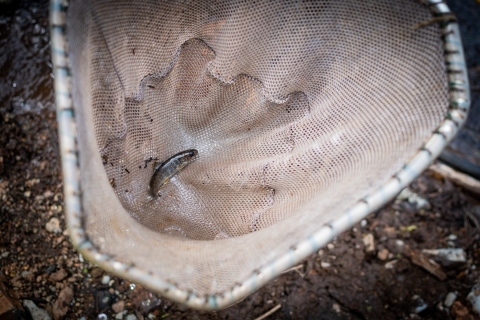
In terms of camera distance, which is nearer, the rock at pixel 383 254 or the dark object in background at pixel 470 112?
the rock at pixel 383 254

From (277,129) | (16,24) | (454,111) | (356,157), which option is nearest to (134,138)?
(277,129)

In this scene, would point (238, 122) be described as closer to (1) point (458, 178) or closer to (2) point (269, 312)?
(2) point (269, 312)

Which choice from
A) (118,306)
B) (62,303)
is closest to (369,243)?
(118,306)

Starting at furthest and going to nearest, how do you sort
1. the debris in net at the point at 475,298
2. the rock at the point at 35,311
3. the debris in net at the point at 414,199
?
the debris in net at the point at 414,199
the debris in net at the point at 475,298
the rock at the point at 35,311

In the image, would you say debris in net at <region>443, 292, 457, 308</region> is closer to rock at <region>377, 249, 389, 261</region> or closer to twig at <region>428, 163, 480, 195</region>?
rock at <region>377, 249, 389, 261</region>

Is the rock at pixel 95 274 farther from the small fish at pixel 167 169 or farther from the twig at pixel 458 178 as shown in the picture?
the twig at pixel 458 178

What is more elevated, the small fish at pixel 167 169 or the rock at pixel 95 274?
the small fish at pixel 167 169

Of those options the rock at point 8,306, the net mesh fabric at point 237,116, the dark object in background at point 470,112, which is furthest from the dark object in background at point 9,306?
the dark object in background at point 470,112
